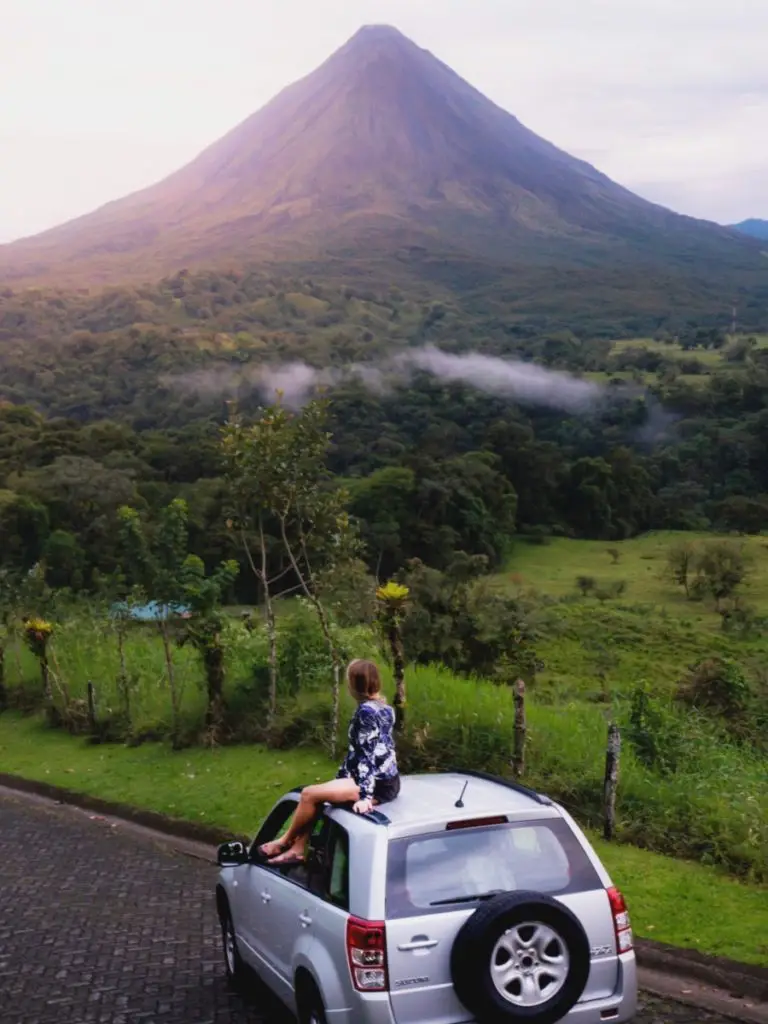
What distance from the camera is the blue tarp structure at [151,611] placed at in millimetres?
14070

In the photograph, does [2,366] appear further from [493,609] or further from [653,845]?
[653,845]

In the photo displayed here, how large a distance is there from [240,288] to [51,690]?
156 m

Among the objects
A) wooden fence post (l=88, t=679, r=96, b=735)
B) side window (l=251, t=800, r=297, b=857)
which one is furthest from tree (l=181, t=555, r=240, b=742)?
side window (l=251, t=800, r=297, b=857)

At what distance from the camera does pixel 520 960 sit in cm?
424

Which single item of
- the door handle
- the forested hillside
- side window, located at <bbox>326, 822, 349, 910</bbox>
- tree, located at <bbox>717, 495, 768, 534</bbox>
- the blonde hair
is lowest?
tree, located at <bbox>717, 495, 768, 534</bbox>

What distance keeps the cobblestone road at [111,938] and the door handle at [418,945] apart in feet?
5.87

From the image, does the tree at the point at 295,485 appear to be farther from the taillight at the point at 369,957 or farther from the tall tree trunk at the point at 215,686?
the taillight at the point at 369,957

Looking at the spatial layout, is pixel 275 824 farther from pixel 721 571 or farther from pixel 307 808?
pixel 721 571

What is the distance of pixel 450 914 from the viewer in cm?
428

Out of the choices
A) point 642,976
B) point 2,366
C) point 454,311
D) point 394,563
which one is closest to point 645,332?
point 454,311

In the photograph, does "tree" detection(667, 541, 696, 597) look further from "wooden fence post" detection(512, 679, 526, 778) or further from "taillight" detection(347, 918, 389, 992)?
"taillight" detection(347, 918, 389, 992)

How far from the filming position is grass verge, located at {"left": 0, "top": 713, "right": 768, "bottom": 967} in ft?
22.1

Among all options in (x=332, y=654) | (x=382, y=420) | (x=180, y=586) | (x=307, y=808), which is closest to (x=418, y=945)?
(x=307, y=808)

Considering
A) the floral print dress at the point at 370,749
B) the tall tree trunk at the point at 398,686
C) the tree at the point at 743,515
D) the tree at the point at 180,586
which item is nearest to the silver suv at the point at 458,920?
the floral print dress at the point at 370,749
